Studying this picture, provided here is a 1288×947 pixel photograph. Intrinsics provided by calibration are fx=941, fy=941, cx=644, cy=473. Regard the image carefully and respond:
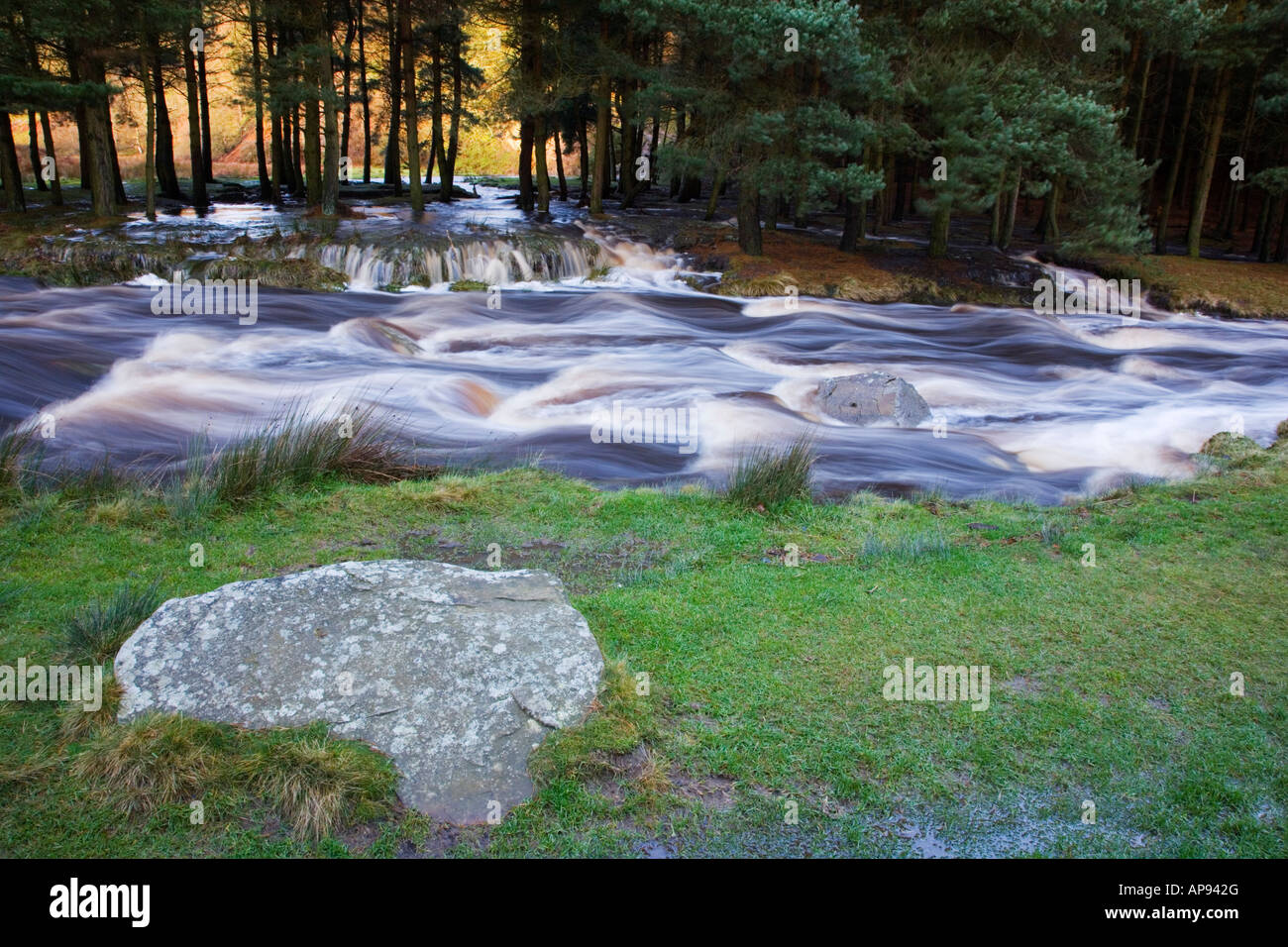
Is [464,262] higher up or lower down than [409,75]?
lower down

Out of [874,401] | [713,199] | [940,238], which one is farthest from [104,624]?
[713,199]

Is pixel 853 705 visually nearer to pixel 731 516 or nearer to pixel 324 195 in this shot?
pixel 731 516

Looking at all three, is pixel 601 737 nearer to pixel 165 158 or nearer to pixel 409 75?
pixel 409 75

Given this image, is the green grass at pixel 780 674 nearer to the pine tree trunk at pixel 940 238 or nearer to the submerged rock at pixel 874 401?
the submerged rock at pixel 874 401

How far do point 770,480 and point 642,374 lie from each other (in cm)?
690

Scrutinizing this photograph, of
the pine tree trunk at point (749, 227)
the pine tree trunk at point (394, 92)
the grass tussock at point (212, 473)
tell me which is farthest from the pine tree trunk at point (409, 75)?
the grass tussock at point (212, 473)

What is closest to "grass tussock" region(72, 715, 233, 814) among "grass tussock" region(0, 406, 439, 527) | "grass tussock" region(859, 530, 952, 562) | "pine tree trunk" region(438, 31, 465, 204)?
"grass tussock" region(0, 406, 439, 527)

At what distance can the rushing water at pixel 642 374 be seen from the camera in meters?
10.7

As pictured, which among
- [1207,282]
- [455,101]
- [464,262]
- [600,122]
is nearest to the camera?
[464,262]

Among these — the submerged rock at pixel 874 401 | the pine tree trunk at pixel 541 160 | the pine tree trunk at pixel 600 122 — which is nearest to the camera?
the submerged rock at pixel 874 401

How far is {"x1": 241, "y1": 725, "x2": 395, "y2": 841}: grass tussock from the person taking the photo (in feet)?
13.0

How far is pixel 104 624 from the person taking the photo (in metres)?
5.06

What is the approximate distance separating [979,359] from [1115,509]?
9.60 m

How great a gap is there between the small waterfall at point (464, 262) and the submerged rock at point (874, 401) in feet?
37.9
